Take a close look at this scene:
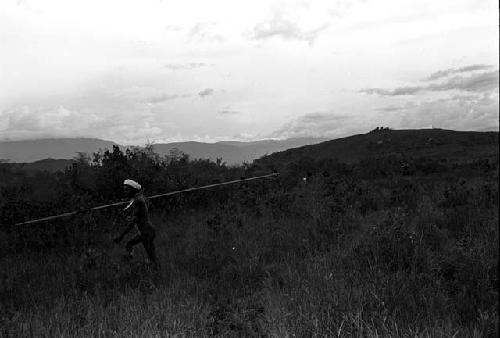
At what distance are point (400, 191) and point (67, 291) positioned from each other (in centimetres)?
957

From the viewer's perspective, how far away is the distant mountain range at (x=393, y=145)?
138ft

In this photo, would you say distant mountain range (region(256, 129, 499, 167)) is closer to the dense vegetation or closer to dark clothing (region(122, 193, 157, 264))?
the dense vegetation

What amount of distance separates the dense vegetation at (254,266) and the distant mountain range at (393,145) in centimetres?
2973

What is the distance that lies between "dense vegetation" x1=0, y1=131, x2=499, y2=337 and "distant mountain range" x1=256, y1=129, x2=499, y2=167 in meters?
29.7

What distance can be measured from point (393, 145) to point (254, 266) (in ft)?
151

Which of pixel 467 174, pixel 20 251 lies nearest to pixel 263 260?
pixel 20 251

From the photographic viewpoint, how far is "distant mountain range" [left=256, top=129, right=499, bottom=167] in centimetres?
4192

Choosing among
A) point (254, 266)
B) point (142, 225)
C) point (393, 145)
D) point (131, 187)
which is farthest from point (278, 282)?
point (393, 145)

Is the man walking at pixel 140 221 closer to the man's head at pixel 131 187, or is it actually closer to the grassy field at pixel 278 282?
the man's head at pixel 131 187

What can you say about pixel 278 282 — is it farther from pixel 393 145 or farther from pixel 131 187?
pixel 393 145

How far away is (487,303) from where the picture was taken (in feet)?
14.0

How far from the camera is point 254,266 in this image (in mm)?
6023

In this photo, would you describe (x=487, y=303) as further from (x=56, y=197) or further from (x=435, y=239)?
(x=56, y=197)

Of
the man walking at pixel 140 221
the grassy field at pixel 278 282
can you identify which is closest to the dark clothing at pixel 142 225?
the man walking at pixel 140 221
